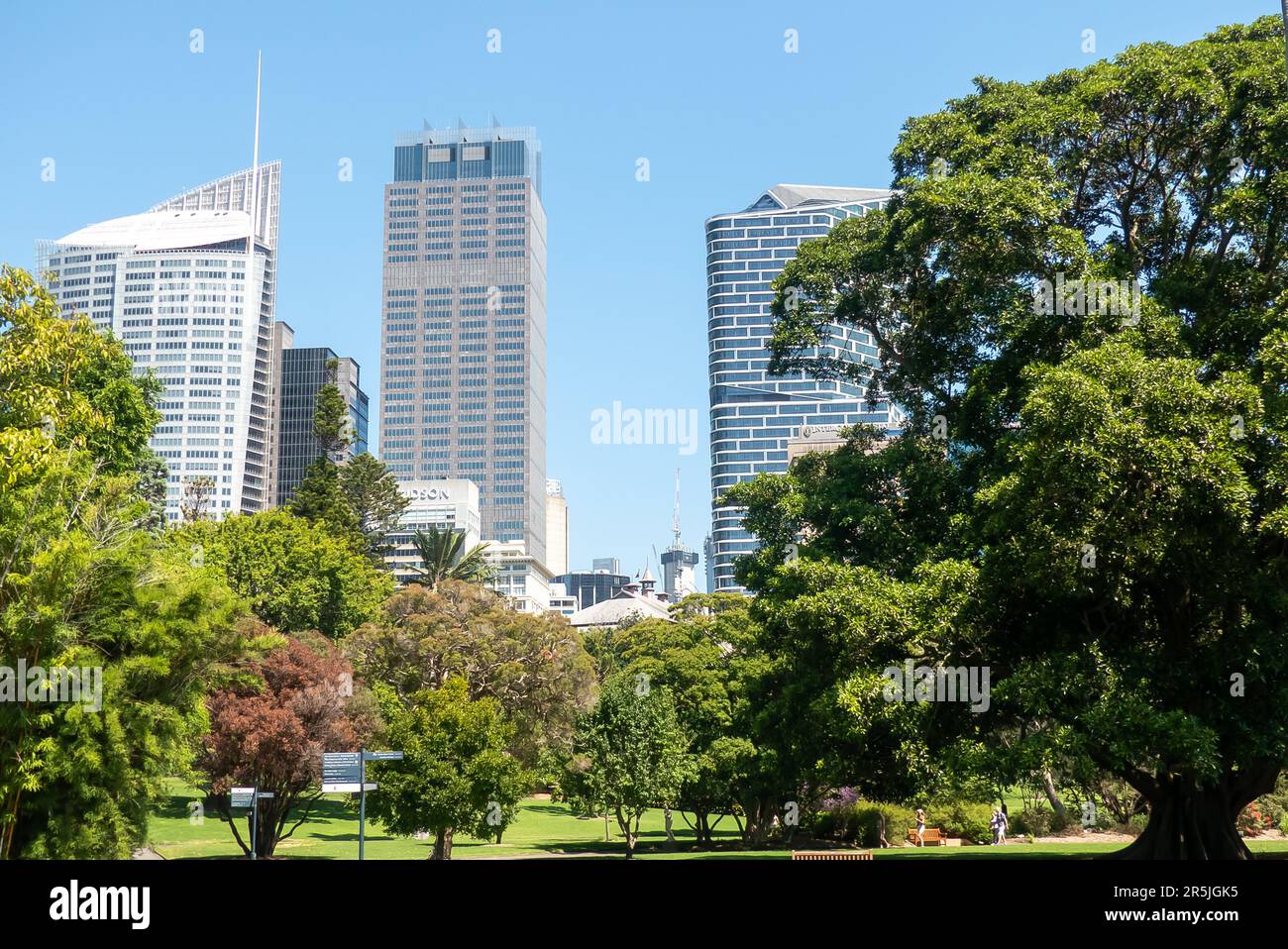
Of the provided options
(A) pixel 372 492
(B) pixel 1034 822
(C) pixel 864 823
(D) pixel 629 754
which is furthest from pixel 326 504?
(B) pixel 1034 822

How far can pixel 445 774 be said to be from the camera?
30781mm

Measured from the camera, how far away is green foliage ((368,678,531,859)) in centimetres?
3066

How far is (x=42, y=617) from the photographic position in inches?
772

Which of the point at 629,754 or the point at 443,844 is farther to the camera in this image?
the point at 629,754

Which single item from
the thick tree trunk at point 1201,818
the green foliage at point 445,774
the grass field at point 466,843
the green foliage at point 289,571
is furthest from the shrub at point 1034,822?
the green foliage at point 289,571

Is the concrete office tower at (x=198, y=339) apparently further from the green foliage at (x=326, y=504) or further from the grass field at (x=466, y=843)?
the grass field at (x=466, y=843)

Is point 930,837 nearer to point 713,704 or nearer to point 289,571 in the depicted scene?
point 713,704

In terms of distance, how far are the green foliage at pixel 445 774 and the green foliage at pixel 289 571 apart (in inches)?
809

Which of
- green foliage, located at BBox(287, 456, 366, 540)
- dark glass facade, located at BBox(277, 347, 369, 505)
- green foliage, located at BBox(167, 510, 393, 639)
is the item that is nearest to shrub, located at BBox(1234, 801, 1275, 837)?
green foliage, located at BBox(167, 510, 393, 639)

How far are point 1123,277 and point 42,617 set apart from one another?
65.2 ft

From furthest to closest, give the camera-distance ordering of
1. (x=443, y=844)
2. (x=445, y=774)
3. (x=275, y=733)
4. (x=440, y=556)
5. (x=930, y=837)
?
(x=440, y=556) < (x=930, y=837) < (x=275, y=733) < (x=443, y=844) < (x=445, y=774)

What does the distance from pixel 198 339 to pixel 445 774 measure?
583ft

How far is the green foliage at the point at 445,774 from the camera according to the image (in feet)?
101

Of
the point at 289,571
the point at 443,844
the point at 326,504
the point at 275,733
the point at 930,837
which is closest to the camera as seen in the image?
the point at 443,844
